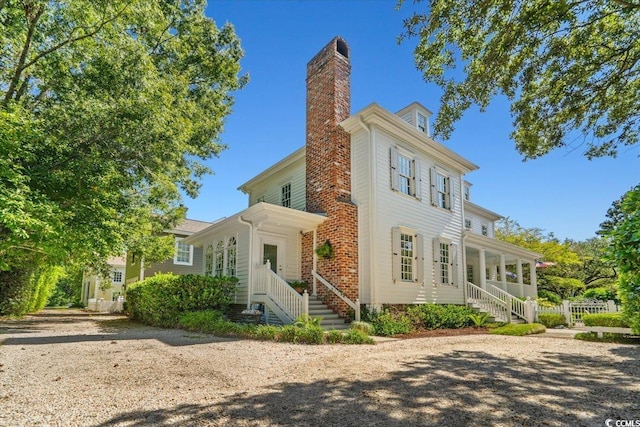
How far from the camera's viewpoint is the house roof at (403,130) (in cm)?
1148

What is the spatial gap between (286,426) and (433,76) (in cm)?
770

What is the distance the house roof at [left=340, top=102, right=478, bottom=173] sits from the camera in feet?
37.7

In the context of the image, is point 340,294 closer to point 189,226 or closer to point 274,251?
point 274,251

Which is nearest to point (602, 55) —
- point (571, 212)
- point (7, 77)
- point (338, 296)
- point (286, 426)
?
point (338, 296)

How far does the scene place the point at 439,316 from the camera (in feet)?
40.4

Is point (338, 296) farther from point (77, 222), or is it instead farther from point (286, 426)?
point (286, 426)

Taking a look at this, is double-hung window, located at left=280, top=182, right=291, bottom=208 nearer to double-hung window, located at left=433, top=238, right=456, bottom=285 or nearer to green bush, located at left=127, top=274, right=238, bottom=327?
green bush, located at left=127, top=274, right=238, bottom=327

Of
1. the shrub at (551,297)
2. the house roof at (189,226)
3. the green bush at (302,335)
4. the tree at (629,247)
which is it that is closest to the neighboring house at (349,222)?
the green bush at (302,335)

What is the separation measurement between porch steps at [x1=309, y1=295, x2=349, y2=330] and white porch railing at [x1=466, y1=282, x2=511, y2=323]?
6.68m

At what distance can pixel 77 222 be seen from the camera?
799 cm

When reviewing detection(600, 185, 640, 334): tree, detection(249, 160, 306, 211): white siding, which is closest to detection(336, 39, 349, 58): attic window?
detection(249, 160, 306, 211): white siding

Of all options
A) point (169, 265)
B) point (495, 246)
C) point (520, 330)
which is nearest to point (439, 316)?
point (520, 330)

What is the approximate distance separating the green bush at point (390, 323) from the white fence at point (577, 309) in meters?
6.26

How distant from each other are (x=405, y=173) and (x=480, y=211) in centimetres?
1193
